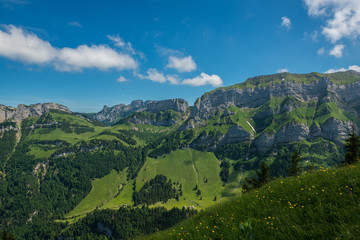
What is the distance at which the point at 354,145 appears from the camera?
4053cm

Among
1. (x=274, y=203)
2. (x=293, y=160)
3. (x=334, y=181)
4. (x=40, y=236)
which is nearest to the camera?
(x=334, y=181)

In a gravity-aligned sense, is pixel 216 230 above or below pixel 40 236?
above

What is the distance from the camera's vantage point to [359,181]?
220 inches

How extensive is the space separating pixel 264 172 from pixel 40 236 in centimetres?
26217

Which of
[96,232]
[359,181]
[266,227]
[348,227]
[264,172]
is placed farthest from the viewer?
[96,232]

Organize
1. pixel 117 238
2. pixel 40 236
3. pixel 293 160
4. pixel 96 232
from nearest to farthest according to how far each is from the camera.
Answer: pixel 293 160, pixel 117 238, pixel 96 232, pixel 40 236

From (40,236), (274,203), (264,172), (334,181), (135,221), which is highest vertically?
(334,181)

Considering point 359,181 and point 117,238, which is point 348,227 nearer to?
point 359,181

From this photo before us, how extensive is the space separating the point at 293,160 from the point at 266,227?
5515 cm

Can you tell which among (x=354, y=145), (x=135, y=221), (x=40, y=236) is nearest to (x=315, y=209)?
(x=354, y=145)

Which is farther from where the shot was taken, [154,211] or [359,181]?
[154,211]

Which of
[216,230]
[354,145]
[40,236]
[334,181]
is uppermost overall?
[334,181]

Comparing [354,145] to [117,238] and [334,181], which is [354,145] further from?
[117,238]

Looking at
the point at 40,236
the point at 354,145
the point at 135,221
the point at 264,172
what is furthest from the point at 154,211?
the point at 354,145
